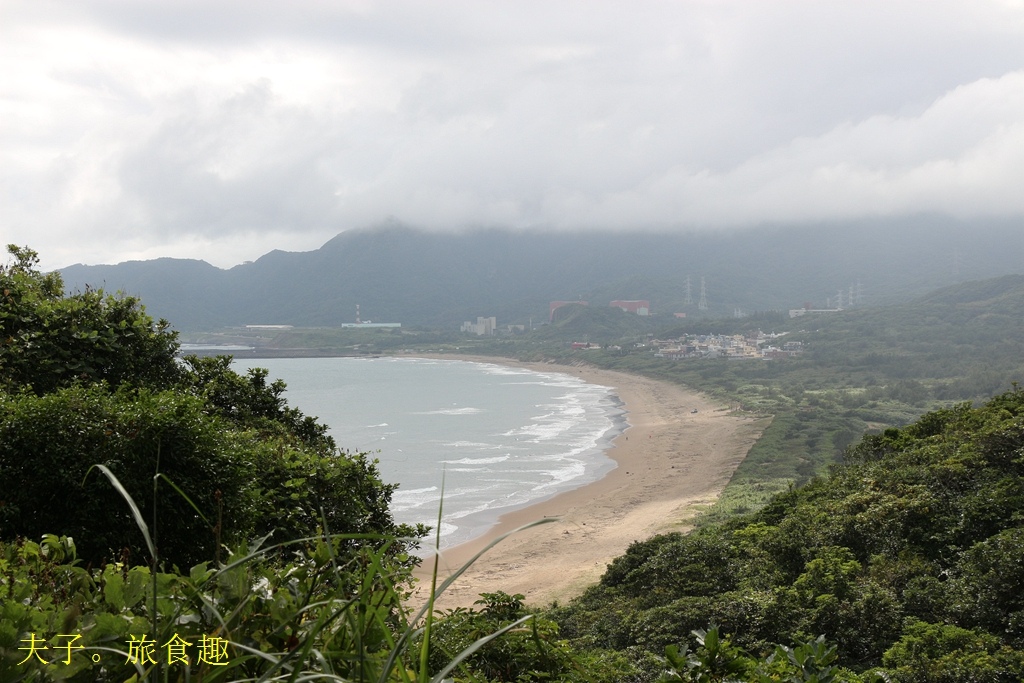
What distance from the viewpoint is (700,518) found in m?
23.1

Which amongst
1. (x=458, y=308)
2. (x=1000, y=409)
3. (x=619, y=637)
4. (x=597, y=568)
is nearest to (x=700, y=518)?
(x=597, y=568)

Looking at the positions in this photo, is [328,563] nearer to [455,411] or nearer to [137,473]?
[137,473]

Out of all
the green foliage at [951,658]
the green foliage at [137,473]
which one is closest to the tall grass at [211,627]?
the green foliage at [137,473]

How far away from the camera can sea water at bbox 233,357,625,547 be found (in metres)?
27.2

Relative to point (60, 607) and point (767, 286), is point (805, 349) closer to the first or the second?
point (60, 607)

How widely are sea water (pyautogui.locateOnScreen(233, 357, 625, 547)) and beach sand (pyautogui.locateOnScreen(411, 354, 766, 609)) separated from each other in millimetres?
1028

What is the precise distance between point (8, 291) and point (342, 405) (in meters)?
48.7

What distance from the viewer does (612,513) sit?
82.7ft

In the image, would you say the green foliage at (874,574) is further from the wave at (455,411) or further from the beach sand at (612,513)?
the wave at (455,411)

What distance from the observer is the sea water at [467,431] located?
89.4 ft

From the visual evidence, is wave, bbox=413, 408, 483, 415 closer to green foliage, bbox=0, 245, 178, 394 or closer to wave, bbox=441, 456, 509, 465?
wave, bbox=441, 456, 509, 465

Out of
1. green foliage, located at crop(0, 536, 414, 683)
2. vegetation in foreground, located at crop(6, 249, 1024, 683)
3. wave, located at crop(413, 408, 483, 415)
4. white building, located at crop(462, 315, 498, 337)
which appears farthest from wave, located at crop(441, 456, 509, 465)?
white building, located at crop(462, 315, 498, 337)

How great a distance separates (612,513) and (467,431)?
19.8m

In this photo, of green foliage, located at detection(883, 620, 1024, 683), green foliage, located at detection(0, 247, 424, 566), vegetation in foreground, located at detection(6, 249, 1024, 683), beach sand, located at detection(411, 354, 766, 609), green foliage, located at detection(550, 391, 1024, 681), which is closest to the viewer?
vegetation in foreground, located at detection(6, 249, 1024, 683)
